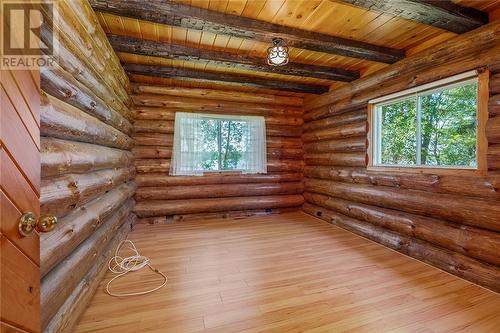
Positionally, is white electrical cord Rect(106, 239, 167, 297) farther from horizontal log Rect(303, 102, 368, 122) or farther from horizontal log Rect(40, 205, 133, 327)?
horizontal log Rect(303, 102, 368, 122)

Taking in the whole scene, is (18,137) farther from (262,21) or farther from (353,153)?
(353,153)

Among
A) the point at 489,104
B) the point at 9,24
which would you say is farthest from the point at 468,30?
the point at 9,24

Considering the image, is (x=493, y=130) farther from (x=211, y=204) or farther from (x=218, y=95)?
(x=211, y=204)

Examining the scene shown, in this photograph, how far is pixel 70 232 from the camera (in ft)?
5.08

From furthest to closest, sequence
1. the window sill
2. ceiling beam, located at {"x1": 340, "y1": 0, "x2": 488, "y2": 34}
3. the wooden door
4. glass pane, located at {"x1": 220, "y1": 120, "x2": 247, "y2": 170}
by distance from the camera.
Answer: glass pane, located at {"x1": 220, "y1": 120, "x2": 247, "y2": 170} → the window sill → ceiling beam, located at {"x1": 340, "y1": 0, "x2": 488, "y2": 34} → the wooden door

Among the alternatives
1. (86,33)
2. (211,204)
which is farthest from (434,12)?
(211,204)

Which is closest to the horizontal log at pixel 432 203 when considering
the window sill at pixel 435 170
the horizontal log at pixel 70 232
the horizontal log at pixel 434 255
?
the window sill at pixel 435 170

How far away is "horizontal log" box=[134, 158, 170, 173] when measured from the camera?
4.14m

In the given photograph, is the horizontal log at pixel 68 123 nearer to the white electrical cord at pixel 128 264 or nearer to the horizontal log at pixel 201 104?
the white electrical cord at pixel 128 264

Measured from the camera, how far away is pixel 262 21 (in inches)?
91.4

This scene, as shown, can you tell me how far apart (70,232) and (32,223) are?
0.80 meters

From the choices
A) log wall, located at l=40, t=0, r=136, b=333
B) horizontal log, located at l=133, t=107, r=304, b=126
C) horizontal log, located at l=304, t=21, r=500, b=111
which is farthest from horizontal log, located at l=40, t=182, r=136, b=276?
horizontal log, located at l=304, t=21, r=500, b=111

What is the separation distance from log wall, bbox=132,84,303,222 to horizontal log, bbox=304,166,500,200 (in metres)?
1.19

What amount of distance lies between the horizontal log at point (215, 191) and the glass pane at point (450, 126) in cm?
254
